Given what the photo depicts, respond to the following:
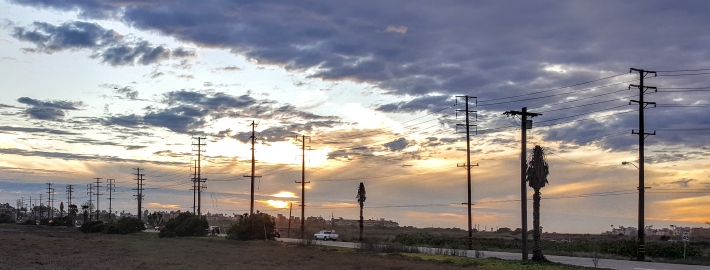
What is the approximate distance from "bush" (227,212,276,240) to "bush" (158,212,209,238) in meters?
14.7

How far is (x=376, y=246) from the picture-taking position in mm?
54906

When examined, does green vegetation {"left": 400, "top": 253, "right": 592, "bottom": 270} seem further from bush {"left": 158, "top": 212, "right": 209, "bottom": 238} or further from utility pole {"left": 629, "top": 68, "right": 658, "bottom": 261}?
bush {"left": 158, "top": 212, "right": 209, "bottom": 238}

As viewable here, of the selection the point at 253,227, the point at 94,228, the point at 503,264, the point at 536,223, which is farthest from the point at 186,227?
the point at 503,264

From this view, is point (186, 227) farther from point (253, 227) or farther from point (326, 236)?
point (326, 236)

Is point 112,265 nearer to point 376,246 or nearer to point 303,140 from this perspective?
point 376,246

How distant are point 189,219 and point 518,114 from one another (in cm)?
6192

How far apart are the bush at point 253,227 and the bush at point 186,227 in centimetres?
1471

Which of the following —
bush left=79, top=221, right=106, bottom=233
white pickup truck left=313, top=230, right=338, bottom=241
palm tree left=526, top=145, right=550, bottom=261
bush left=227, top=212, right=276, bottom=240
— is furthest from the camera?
bush left=79, top=221, right=106, bottom=233

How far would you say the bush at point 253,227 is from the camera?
253 feet

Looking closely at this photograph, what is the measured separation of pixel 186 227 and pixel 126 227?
88.4 ft

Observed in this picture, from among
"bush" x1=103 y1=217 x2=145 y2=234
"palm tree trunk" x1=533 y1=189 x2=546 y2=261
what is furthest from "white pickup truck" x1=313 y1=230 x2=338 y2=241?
"palm tree trunk" x1=533 y1=189 x2=546 y2=261

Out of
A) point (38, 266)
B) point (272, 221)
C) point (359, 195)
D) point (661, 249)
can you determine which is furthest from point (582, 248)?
point (38, 266)

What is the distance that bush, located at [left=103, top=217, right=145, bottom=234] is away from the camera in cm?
11239

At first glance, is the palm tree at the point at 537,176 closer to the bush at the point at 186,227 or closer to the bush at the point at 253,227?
the bush at the point at 253,227
